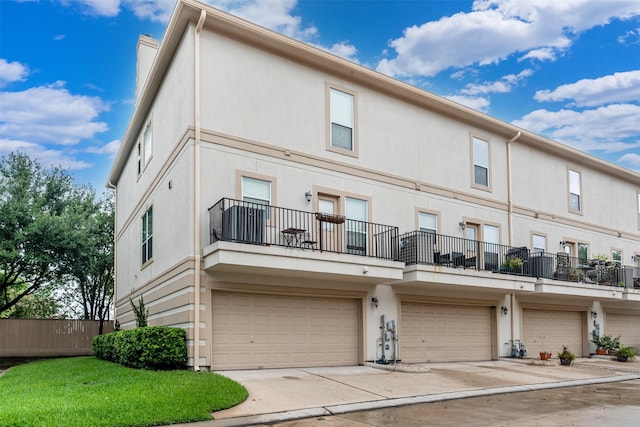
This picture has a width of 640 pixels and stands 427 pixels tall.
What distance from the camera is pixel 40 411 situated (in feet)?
26.2

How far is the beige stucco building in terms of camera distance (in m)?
13.6

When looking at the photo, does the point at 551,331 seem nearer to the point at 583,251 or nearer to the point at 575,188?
the point at 583,251

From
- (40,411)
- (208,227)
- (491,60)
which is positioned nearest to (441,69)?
(491,60)

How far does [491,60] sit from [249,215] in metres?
17.2

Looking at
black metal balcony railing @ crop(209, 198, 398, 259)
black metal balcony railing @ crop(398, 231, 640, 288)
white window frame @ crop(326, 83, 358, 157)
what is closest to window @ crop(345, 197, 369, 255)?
black metal balcony railing @ crop(209, 198, 398, 259)

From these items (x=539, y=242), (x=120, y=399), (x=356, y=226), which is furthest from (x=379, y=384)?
(x=539, y=242)

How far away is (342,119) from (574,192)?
12324 mm

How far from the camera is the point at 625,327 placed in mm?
25000

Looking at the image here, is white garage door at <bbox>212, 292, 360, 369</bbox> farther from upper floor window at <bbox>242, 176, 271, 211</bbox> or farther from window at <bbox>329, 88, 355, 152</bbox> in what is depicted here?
window at <bbox>329, 88, 355, 152</bbox>

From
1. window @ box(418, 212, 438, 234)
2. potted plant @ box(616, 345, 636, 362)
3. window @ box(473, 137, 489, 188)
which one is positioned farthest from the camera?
potted plant @ box(616, 345, 636, 362)

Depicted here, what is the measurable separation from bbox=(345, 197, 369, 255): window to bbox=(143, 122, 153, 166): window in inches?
261

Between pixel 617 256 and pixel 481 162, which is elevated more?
pixel 481 162

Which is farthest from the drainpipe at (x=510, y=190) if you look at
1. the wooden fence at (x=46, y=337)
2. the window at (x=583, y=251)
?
the wooden fence at (x=46, y=337)

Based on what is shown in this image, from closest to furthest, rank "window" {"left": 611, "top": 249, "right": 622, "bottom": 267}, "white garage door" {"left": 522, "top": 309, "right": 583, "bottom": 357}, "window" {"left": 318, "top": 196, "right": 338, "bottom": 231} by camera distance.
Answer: "window" {"left": 318, "top": 196, "right": 338, "bottom": 231} → "white garage door" {"left": 522, "top": 309, "right": 583, "bottom": 357} → "window" {"left": 611, "top": 249, "right": 622, "bottom": 267}
